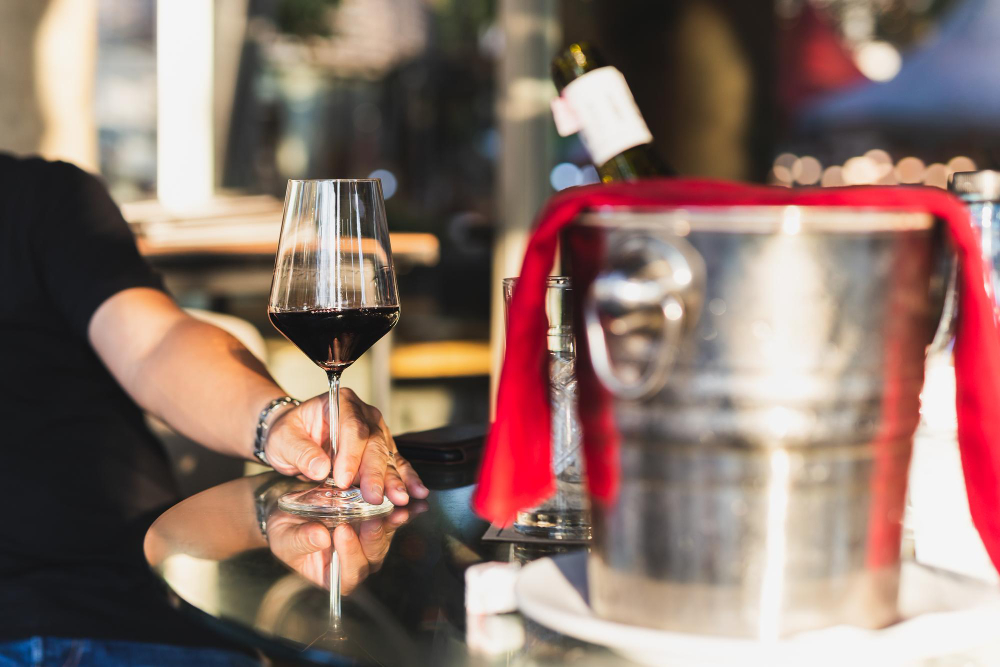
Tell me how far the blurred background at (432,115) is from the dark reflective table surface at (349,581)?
95cm

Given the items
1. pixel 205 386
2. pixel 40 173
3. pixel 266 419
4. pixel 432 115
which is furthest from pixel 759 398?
pixel 432 115

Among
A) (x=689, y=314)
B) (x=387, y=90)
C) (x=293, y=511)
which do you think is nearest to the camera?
(x=689, y=314)

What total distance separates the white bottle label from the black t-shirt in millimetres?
678

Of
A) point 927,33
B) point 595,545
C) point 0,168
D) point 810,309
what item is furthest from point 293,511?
point 927,33

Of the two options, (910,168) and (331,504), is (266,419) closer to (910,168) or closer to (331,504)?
(331,504)

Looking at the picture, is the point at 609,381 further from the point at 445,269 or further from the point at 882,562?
the point at 445,269

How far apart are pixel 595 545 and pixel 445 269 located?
479 cm

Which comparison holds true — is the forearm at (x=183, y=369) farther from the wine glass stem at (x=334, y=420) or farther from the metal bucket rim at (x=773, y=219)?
the metal bucket rim at (x=773, y=219)

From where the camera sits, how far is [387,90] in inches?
317

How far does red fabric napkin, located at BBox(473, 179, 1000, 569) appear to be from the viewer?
450 mm

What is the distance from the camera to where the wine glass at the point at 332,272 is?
86 cm

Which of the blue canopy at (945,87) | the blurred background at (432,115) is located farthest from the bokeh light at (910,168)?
the blue canopy at (945,87)

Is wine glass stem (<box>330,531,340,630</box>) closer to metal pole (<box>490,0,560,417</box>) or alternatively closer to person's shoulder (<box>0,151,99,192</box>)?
person's shoulder (<box>0,151,99,192</box>)

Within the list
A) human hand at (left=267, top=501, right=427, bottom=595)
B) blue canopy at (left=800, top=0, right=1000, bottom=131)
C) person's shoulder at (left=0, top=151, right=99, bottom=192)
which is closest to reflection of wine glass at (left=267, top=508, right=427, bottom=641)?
human hand at (left=267, top=501, right=427, bottom=595)
